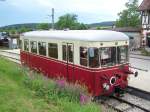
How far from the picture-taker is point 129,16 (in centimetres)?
5866

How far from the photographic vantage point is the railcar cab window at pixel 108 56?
40.1ft

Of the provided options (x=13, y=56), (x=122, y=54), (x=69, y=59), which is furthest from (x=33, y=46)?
(x=13, y=56)

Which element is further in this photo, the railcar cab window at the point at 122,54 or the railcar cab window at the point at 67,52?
the railcar cab window at the point at 67,52

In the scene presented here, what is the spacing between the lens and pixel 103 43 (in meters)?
12.2

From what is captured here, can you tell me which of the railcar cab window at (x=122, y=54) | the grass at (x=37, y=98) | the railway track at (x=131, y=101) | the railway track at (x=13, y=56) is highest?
the railcar cab window at (x=122, y=54)

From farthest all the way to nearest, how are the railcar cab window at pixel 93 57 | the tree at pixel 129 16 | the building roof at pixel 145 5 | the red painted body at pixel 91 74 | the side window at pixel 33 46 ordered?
the tree at pixel 129 16, the building roof at pixel 145 5, the side window at pixel 33 46, the red painted body at pixel 91 74, the railcar cab window at pixel 93 57

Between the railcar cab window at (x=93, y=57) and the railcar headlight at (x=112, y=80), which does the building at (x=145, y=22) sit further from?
the railcar cab window at (x=93, y=57)

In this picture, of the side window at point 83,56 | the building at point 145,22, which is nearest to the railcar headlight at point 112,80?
the side window at point 83,56

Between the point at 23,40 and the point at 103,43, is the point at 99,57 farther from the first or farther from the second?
the point at 23,40

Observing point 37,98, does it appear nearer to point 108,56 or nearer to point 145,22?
point 108,56

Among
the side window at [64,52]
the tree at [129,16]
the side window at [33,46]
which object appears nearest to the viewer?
the side window at [64,52]

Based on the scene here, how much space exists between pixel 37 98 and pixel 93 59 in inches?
166

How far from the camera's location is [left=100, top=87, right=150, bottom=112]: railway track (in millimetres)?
11656

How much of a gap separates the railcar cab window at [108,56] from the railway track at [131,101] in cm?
161
